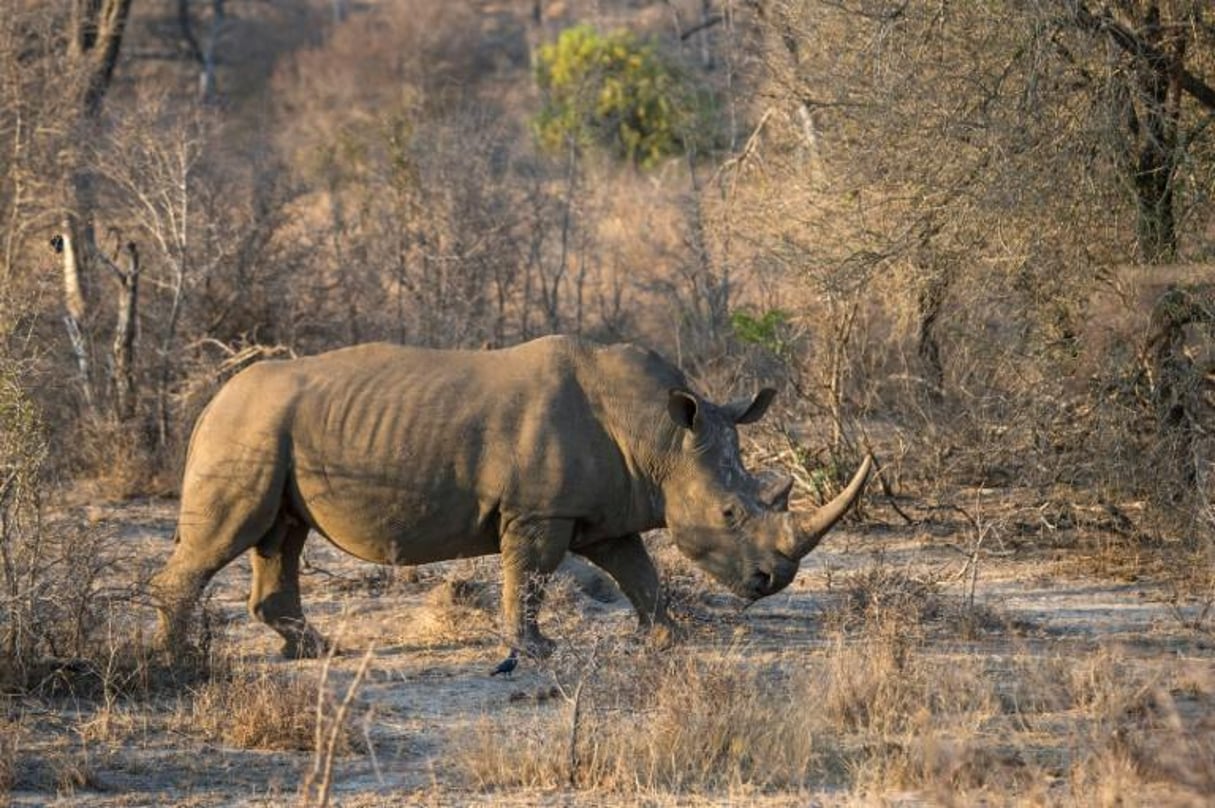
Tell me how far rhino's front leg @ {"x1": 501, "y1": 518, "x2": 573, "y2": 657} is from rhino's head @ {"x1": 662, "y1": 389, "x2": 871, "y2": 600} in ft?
2.11

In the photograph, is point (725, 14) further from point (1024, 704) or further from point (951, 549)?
point (1024, 704)

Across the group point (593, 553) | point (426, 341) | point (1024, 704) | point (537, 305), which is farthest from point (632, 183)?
point (1024, 704)

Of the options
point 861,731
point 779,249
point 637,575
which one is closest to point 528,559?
point 637,575

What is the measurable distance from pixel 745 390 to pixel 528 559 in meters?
5.40

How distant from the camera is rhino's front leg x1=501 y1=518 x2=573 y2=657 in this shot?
32.7 feet

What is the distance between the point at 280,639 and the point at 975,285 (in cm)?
486

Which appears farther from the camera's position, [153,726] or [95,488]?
[95,488]

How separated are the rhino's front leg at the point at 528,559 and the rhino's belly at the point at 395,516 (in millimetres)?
211

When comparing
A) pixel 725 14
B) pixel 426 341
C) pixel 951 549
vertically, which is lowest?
pixel 951 549

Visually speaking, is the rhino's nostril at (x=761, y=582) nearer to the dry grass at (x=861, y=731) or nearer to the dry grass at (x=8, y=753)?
the dry grass at (x=861, y=731)

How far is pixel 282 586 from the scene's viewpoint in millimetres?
10430

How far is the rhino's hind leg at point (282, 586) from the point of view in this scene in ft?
33.8

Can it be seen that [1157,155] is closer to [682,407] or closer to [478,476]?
[682,407]

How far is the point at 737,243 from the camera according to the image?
17094mm
